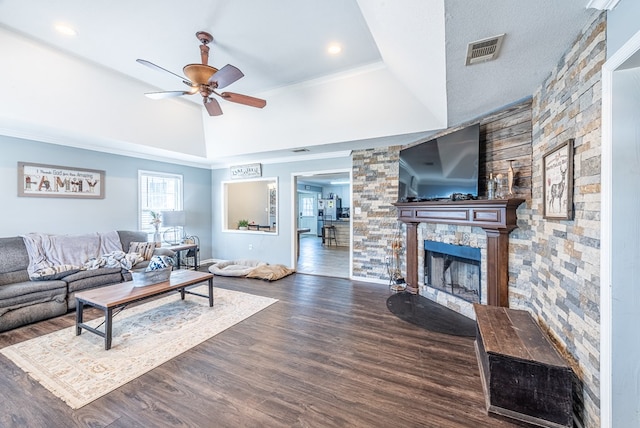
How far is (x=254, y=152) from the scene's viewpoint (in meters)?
5.27

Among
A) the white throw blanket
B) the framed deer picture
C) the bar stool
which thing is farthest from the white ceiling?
the bar stool

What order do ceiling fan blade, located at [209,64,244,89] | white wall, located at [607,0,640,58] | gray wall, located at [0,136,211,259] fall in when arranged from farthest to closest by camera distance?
gray wall, located at [0,136,211,259], ceiling fan blade, located at [209,64,244,89], white wall, located at [607,0,640,58]

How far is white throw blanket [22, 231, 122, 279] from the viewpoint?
3568mm

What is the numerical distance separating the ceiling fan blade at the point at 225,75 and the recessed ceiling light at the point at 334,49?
112 centimetres

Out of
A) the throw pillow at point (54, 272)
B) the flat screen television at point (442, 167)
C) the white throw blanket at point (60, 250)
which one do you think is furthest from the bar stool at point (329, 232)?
the throw pillow at point (54, 272)

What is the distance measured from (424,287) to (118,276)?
4.70 m

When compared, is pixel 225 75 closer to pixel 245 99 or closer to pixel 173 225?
pixel 245 99

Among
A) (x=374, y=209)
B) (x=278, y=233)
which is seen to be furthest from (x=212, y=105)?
(x=278, y=233)

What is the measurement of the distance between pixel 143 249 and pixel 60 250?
104 centimetres

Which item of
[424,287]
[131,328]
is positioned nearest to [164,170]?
[131,328]

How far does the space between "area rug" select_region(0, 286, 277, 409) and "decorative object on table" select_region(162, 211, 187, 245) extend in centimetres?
216

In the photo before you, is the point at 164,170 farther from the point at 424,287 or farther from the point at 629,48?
the point at 629,48

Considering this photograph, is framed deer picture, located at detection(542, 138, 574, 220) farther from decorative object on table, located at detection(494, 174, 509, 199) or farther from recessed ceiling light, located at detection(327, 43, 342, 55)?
recessed ceiling light, located at detection(327, 43, 342, 55)

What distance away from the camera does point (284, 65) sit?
3584mm
